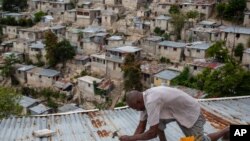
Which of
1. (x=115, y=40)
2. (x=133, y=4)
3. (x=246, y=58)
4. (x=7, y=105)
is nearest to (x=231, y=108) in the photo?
(x=7, y=105)

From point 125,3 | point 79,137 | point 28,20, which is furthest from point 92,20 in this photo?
point 79,137

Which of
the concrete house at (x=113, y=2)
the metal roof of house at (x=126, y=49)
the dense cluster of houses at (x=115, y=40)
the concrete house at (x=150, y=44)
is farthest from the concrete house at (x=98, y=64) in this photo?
the concrete house at (x=113, y=2)

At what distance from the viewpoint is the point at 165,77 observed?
70.3ft

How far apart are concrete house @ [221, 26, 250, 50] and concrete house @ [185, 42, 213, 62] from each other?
4.61ft

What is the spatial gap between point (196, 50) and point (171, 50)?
2103 mm

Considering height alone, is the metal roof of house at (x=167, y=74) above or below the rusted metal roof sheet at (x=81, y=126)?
below

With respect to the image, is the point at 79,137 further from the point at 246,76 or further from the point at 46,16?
the point at 46,16

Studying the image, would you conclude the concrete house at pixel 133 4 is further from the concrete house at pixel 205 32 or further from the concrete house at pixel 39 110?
the concrete house at pixel 39 110

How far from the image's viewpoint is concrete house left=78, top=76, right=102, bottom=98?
23797 millimetres

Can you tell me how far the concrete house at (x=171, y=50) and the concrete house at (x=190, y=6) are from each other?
5.60 meters

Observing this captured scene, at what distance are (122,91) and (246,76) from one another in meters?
9.57

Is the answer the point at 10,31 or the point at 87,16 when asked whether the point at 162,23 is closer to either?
the point at 87,16

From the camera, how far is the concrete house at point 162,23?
94.3 feet

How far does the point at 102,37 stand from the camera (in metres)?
28.6
